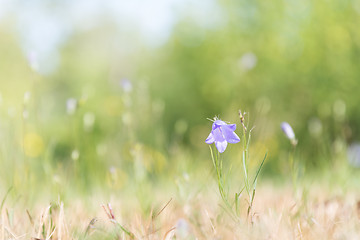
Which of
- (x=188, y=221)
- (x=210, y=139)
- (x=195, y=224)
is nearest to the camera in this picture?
(x=210, y=139)

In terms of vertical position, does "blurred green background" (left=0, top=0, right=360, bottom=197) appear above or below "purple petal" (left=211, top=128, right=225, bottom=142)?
below

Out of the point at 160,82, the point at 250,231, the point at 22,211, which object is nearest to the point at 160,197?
the point at 22,211

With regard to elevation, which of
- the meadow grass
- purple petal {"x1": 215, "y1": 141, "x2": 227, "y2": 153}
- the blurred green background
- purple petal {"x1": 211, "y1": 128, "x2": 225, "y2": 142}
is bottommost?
the blurred green background

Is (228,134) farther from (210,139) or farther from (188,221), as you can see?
(188,221)

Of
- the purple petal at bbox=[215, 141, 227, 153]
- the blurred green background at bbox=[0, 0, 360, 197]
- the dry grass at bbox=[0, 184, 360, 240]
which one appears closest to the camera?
the dry grass at bbox=[0, 184, 360, 240]

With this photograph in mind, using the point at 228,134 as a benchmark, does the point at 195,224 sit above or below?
below

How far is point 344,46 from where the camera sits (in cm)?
874

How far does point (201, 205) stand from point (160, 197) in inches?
28.6

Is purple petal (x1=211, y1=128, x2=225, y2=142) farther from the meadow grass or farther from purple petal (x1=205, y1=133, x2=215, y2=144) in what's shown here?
the meadow grass

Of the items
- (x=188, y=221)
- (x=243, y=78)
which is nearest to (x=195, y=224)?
(x=188, y=221)

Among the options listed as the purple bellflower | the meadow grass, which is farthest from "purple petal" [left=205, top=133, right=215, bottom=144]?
the meadow grass

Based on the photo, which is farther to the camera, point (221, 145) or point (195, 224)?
point (195, 224)

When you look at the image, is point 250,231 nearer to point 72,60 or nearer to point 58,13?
point 72,60

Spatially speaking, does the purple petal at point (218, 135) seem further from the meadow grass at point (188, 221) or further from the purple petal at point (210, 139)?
the meadow grass at point (188, 221)
